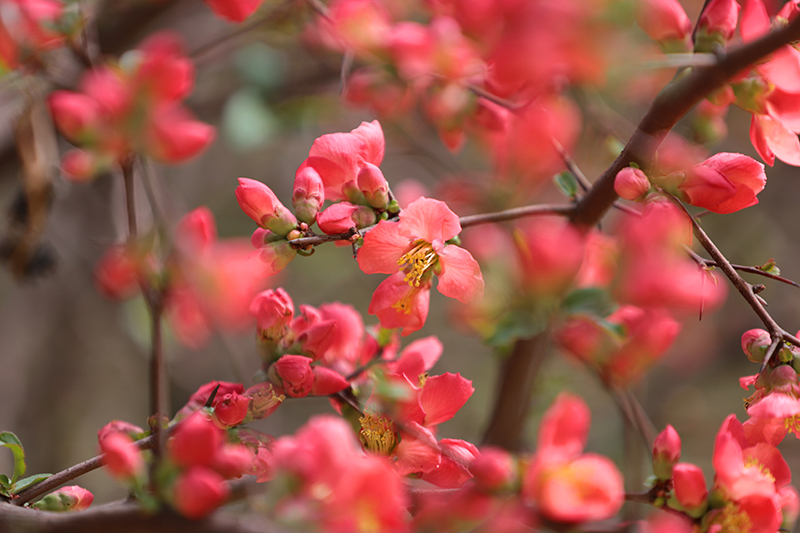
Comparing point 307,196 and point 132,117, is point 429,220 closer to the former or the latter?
point 307,196

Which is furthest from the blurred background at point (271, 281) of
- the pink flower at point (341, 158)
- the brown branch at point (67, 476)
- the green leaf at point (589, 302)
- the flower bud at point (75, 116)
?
the brown branch at point (67, 476)

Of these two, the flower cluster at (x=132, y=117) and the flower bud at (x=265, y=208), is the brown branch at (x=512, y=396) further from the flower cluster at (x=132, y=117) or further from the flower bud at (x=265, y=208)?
the flower cluster at (x=132, y=117)

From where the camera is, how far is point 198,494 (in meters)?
0.34

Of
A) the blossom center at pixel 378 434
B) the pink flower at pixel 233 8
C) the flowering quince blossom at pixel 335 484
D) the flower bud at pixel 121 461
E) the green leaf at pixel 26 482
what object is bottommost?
the blossom center at pixel 378 434

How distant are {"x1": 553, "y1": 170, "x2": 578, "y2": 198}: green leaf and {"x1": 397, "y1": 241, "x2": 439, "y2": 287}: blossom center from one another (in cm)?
16

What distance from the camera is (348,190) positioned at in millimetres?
543

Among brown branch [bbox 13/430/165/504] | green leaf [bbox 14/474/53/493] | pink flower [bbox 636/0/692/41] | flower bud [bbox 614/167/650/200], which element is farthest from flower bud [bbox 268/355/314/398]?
pink flower [bbox 636/0/692/41]

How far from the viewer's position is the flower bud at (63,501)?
466 millimetres

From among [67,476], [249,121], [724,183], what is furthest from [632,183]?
[249,121]

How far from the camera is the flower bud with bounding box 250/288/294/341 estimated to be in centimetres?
55

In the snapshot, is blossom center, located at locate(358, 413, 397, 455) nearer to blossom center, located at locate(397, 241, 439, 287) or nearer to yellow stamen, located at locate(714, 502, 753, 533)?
blossom center, located at locate(397, 241, 439, 287)

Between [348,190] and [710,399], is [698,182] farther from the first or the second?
[710,399]

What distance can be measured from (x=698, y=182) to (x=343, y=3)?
67 cm

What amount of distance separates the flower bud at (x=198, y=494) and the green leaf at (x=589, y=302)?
13.8 inches
